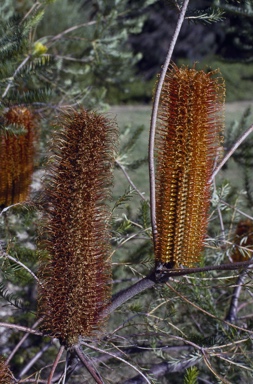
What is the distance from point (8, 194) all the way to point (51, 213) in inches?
27.2

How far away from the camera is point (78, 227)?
116cm

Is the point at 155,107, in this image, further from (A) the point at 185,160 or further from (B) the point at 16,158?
(B) the point at 16,158

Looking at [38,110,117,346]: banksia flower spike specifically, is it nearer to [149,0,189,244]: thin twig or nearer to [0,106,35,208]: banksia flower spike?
[149,0,189,244]: thin twig

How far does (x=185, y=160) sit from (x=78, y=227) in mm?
255

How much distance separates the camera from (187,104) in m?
1.17

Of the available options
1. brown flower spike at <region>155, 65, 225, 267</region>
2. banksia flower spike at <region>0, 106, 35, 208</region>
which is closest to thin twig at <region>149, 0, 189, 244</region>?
brown flower spike at <region>155, 65, 225, 267</region>

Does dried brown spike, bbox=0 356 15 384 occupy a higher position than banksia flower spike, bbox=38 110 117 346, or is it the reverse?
banksia flower spike, bbox=38 110 117 346

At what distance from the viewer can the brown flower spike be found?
1.18 meters

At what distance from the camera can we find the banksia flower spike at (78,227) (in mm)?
1153

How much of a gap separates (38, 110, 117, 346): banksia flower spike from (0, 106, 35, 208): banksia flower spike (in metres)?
0.60

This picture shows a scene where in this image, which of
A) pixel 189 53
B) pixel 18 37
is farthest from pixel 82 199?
pixel 189 53

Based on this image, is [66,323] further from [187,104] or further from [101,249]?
[187,104]

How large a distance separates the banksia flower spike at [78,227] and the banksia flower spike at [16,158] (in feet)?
1.98

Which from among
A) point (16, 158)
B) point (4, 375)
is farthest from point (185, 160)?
point (16, 158)
